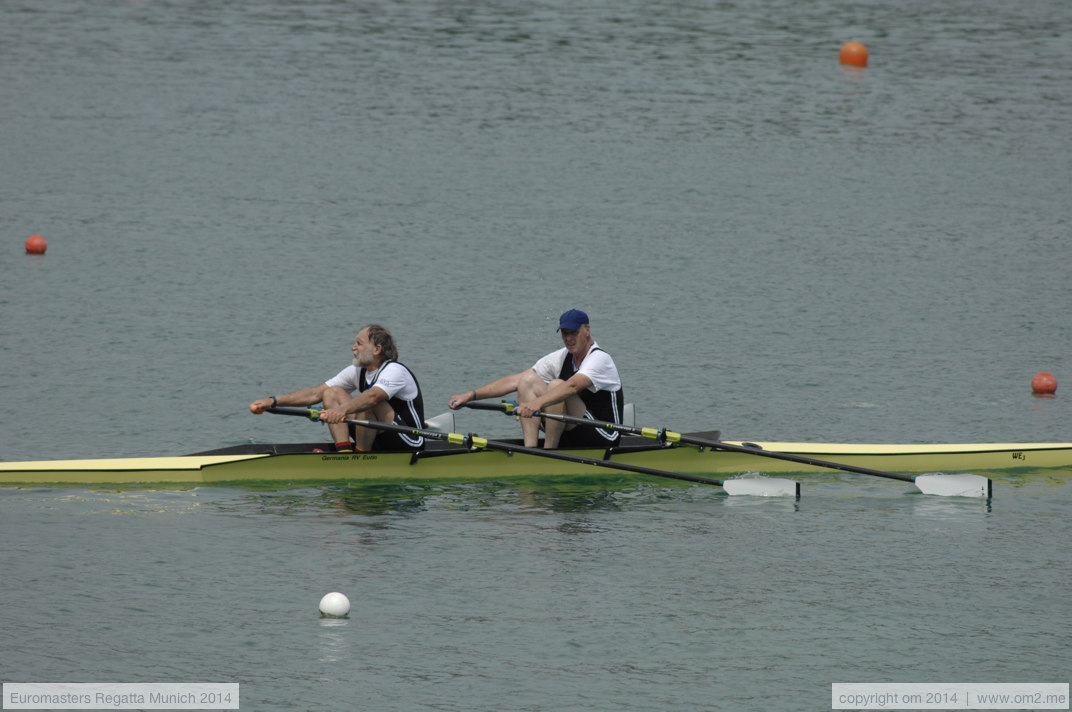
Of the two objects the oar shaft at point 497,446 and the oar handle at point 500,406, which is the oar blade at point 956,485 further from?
the oar handle at point 500,406

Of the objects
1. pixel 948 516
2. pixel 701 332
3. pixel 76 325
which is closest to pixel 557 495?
pixel 948 516

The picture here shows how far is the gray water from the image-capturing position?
1034 centimetres

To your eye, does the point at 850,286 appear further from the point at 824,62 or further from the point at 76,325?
the point at 824,62

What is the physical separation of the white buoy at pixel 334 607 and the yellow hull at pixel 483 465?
9.48 feet

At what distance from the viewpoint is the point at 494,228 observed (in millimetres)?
23766

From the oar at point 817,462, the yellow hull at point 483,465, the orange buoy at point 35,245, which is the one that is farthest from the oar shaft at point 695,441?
the orange buoy at point 35,245

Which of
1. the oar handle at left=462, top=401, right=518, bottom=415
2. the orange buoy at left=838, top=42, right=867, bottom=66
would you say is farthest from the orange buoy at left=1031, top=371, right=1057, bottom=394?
the orange buoy at left=838, top=42, right=867, bottom=66

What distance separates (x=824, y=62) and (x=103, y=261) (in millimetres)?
19223

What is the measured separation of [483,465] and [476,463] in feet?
0.22

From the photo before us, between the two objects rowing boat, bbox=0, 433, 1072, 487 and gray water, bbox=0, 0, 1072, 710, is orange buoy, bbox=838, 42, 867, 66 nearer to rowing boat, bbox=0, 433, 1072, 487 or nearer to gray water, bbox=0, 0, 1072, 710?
gray water, bbox=0, 0, 1072, 710

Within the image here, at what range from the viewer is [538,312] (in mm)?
20203

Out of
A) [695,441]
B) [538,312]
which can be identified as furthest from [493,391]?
[538,312]

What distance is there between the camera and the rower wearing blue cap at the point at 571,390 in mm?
13406

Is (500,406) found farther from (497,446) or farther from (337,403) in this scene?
(337,403)
